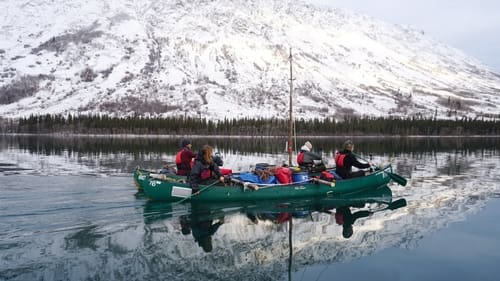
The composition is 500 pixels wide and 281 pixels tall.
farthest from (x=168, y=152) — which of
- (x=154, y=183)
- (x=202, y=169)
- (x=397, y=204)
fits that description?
(x=397, y=204)

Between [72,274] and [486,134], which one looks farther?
[486,134]

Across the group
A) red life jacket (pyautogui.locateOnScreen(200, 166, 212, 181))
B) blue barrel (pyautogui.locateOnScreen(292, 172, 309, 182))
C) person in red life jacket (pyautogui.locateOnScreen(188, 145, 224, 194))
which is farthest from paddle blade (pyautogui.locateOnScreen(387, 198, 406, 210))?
red life jacket (pyautogui.locateOnScreen(200, 166, 212, 181))

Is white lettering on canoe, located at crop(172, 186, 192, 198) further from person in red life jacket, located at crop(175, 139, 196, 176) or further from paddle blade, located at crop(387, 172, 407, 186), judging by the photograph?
paddle blade, located at crop(387, 172, 407, 186)

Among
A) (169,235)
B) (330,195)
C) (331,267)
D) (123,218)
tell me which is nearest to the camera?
(331,267)

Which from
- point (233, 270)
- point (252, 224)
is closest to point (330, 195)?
point (252, 224)

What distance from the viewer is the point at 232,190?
23.6 m

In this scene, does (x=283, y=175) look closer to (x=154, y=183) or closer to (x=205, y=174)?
(x=205, y=174)

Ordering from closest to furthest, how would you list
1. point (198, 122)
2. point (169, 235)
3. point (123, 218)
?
point (169, 235) → point (123, 218) → point (198, 122)

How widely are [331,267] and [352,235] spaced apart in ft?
12.7

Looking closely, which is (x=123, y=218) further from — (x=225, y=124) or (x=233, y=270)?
(x=225, y=124)

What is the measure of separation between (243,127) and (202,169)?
483 ft

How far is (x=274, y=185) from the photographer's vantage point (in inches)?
963

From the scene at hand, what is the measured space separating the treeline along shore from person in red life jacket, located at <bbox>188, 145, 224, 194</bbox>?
138 metres

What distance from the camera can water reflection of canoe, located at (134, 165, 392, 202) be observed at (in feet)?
75.7
